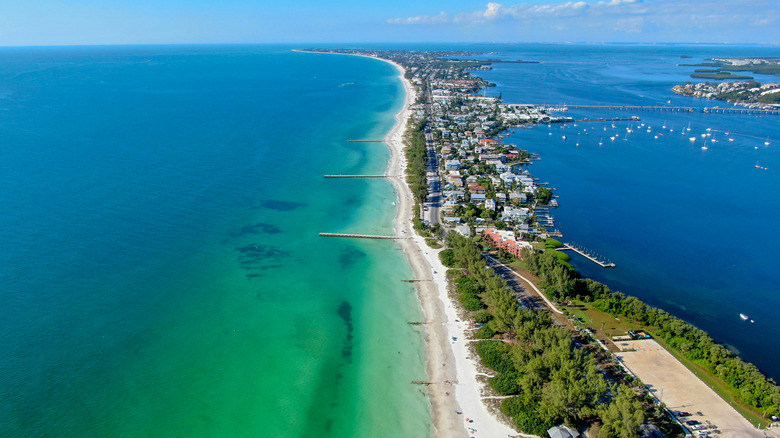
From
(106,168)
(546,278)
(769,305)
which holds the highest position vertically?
(106,168)

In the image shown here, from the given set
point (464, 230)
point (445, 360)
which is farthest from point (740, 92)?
point (445, 360)

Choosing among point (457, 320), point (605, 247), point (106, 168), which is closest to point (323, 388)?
point (457, 320)

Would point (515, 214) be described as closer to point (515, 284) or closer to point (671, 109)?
point (515, 284)

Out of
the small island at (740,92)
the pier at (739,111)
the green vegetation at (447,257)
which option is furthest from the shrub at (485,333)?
the small island at (740,92)

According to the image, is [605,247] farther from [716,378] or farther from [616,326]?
[716,378]

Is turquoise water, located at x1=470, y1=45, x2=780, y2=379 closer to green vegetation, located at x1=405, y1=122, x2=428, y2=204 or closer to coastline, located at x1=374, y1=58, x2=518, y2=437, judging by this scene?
coastline, located at x1=374, y1=58, x2=518, y2=437
